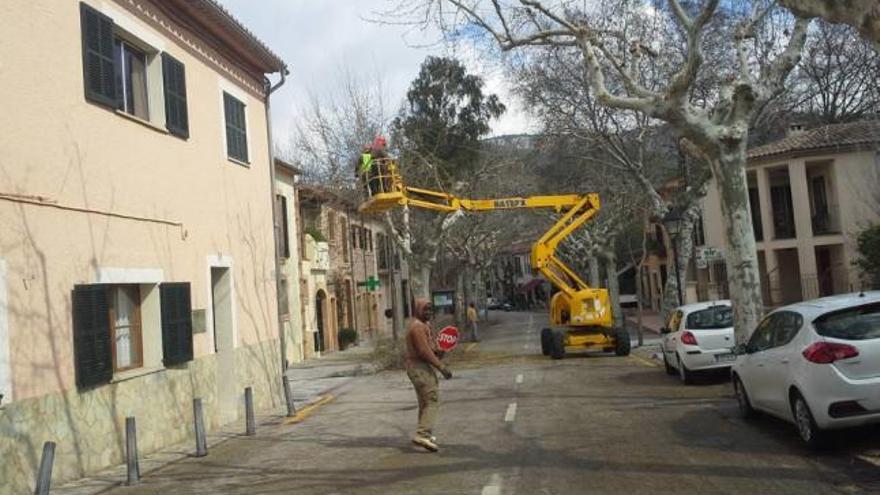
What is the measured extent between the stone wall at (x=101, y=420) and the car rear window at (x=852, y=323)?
818 centimetres

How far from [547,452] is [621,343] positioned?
14.9 m

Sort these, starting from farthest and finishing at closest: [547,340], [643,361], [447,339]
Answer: [547,340] < [643,361] < [447,339]

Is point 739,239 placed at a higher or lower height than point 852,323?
higher

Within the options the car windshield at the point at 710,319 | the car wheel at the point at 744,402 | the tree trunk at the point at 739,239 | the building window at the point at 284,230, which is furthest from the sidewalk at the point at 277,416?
the tree trunk at the point at 739,239

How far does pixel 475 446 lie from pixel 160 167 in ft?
20.8

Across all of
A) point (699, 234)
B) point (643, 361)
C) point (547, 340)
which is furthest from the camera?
point (699, 234)

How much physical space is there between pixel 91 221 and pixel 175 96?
10.8ft

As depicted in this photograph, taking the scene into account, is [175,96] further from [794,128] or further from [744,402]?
[794,128]

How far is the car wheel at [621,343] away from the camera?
2341 centimetres

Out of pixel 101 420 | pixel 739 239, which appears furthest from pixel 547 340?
pixel 101 420

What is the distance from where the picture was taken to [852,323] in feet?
26.5

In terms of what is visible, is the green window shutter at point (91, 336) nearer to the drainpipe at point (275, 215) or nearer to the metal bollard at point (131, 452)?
the metal bollard at point (131, 452)

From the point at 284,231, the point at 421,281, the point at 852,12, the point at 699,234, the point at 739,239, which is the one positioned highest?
the point at 284,231

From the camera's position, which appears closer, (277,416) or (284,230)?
(277,416)
